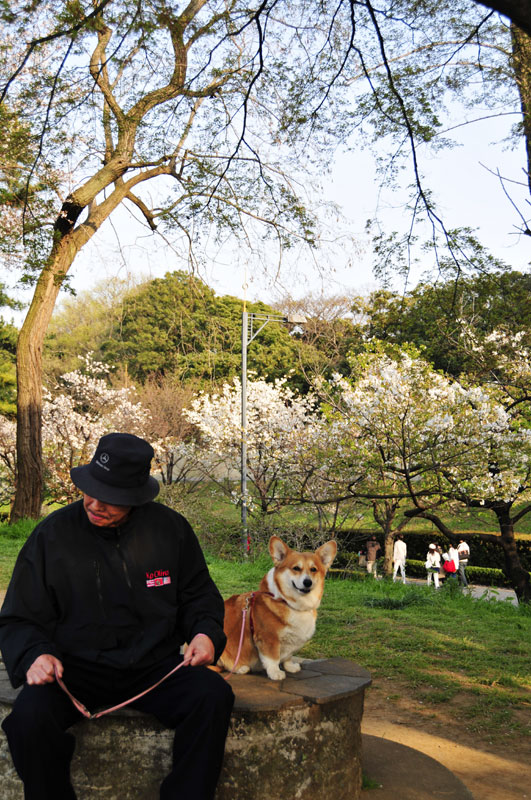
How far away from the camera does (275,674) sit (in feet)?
11.0

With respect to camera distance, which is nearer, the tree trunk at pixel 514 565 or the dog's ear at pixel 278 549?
the dog's ear at pixel 278 549

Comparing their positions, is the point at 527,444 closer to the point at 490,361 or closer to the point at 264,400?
the point at 490,361

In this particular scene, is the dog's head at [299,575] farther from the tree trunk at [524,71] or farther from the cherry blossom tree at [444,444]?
the cherry blossom tree at [444,444]

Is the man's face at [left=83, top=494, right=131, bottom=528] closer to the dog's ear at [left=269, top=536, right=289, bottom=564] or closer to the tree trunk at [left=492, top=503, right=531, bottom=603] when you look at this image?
the dog's ear at [left=269, top=536, right=289, bottom=564]

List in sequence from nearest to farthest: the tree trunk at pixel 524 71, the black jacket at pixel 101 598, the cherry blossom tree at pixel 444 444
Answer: the black jacket at pixel 101 598 → the tree trunk at pixel 524 71 → the cherry blossom tree at pixel 444 444

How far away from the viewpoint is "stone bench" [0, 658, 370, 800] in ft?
9.16

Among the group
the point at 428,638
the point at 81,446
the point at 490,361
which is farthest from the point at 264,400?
the point at 428,638

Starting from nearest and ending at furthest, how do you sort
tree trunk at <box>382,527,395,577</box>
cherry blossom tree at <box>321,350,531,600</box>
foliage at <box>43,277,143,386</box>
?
1. cherry blossom tree at <box>321,350,531,600</box>
2. tree trunk at <box>382,527,395,577</box>
3. foliage at <box>43,277,143,386</box>

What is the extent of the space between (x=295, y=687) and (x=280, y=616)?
13.9 inches

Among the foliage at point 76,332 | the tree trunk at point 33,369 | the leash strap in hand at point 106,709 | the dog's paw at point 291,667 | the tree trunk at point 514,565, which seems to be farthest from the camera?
the foliage at point 76,332

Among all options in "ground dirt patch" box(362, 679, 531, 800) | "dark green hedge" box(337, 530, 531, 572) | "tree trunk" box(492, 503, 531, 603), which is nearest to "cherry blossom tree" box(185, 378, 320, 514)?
"dark green hedge" box(337, 530, 531, 572)

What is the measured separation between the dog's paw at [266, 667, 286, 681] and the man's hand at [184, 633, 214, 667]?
0.60 m

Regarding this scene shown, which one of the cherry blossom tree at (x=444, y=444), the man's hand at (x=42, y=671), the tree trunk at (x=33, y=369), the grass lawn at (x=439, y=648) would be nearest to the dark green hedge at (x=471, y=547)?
the cherry blossom tree at (x=444, y=444)

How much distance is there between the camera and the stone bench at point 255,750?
9.16ft
